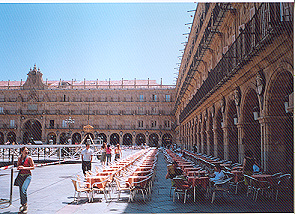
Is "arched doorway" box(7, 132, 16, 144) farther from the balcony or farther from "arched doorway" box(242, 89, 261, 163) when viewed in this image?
"arched doorway" box(242, 89, 261, 163)

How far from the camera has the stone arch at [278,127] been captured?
977cm

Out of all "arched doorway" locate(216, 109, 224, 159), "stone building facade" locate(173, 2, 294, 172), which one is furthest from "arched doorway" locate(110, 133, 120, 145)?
"arched doorway" locate(216, 109, 224, 159)

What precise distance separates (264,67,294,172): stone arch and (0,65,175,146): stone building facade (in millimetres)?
55576

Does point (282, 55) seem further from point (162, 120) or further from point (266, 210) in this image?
point (162, 120)

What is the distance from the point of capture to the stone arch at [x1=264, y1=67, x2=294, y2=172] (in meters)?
9.77

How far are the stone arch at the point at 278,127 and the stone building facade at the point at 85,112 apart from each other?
55576 millimetres

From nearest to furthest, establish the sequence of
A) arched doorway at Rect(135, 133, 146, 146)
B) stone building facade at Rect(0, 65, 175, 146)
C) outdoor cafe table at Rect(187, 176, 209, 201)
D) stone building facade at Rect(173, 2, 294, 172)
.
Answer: outdoor cafe table at Rect(187, 176, 209, 201) < stone building facade at Rect(173, 2, 294, 172) < stone building facade at Rect(0, 65, 175, 146) < arched doorway at Rect(135, 133, 146, 146)

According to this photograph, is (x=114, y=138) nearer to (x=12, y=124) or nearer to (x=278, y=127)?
(x=12, y=124)

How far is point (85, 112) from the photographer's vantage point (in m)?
67.2

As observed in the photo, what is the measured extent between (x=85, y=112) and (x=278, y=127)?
196 feet

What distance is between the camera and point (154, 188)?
10.5m

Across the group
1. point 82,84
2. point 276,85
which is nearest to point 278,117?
point 276,85

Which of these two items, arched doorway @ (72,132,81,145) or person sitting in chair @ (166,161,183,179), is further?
arched doorway @ (72,132,81,145)

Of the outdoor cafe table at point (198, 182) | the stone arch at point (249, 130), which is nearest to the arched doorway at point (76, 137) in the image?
the stone arch at point (249, 130)
